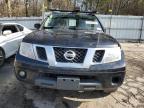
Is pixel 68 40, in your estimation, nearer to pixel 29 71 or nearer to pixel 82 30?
pixel 29 71

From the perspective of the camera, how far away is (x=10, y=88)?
4.79 meters

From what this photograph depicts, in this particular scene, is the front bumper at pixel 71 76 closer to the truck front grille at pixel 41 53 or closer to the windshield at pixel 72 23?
the truck front grille at pixel 41 53

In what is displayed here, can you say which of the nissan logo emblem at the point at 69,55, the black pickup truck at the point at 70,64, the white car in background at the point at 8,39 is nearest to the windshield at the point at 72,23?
the black pickup truck at the point at 70,64

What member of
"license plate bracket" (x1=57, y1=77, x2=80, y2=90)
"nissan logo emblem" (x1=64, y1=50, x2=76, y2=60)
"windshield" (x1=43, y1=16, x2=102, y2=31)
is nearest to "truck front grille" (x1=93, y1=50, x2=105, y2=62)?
"nissan logo emblem" (x1=64, y1=50, x2=76, y2=60)

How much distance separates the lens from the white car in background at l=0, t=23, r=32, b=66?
21.4 ft

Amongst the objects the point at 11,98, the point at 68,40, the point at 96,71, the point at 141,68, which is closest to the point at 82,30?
the point at 68,40

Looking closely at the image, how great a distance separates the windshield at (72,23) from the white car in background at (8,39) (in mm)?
1856

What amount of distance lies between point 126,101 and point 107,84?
977mm

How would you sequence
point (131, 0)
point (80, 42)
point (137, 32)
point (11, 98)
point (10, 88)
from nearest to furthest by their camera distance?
1. point (80, 42)
2. point (11, 98)
3. point (10, 88)
4. point (137, 32)
5. point (131, 0)

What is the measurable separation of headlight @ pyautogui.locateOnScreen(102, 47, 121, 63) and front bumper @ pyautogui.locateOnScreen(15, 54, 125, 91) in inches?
3.1

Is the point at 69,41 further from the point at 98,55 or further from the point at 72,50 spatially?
the point at 98,55

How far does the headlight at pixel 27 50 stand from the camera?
3.68 meters

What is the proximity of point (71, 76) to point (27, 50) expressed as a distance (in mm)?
854

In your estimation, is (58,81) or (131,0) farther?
(131,0)
